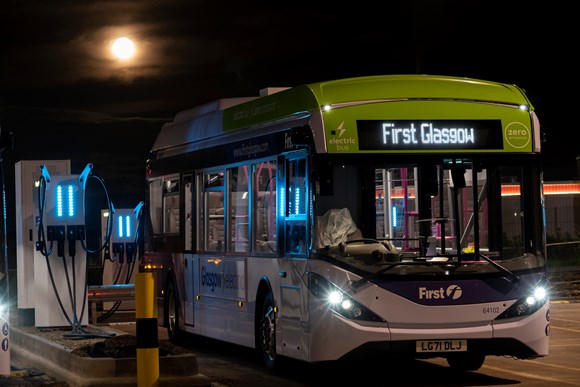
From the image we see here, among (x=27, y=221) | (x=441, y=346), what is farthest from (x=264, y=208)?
(x=27, y=221)

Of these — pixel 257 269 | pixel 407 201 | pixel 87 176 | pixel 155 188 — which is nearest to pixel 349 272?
pixel 407 201

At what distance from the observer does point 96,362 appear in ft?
41.3

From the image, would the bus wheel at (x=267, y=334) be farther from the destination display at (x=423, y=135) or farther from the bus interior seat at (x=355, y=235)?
the destination display at (x=423, y=135)

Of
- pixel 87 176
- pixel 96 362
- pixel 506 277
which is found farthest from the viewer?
pixel 87 176

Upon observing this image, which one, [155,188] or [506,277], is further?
[155,188]

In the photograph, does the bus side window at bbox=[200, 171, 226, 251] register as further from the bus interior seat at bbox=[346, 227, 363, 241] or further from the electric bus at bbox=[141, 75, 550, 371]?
the bus interior seat at bbox=[346, 227, 363, 241]

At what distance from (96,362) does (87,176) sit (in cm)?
485

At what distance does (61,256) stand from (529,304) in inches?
279

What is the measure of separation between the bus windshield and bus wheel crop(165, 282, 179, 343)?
21.1ft

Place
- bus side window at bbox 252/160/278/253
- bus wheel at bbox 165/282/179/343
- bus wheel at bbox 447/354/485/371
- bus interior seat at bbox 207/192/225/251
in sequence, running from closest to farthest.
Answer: bus wheel at bbox 447/354/485/371
bus side window at bbox 252/160/278/253
bus interior seat at bbox 207/192/225/251
bus wheel at bbox 165/282/179/343

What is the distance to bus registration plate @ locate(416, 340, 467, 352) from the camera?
1312 centimetres

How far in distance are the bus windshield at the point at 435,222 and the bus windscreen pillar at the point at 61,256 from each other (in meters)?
4.94

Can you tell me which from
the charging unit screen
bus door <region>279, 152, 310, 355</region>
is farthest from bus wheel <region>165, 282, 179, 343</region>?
bus door <region>279, 152, 310, 355</region>

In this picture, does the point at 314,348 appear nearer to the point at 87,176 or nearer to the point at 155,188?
the point at 87,176
